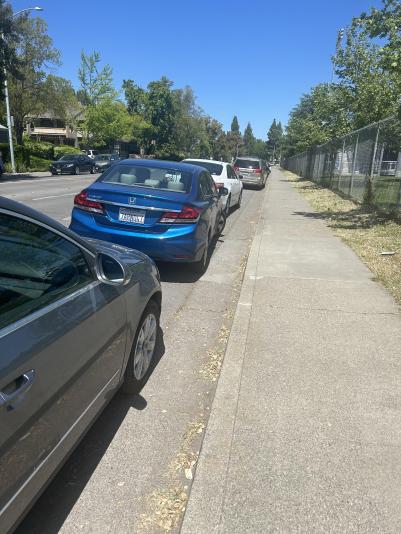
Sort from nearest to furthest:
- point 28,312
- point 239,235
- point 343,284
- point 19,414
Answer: point 19,414, point 28,312, point 343,284, point 239,235

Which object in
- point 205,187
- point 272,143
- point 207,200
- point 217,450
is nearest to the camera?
point 217,450

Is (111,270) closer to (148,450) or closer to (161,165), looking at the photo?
(148,450)

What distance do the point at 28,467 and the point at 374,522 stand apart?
169cm

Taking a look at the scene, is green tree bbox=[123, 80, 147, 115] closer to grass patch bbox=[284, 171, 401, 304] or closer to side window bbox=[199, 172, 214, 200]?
grass patch bbox=[284, 171, 401, 304]

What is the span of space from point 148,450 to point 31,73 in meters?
40.5

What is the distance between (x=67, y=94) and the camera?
4838 centimetres

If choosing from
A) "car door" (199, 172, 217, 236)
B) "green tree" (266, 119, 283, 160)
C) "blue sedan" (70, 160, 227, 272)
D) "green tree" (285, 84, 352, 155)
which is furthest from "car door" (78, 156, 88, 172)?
"green tree" (266, 119, 283, 160)

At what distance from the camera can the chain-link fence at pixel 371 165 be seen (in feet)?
40.4

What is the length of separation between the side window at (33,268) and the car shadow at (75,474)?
1.08 metres

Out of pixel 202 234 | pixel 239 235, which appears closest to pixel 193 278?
pixel 202 234

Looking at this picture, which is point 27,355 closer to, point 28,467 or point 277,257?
point 28,467

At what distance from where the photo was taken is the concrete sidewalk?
2.41 m

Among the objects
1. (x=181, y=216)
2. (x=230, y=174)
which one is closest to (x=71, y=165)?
(x=230, y=174)

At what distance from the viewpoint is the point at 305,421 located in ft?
10.5
